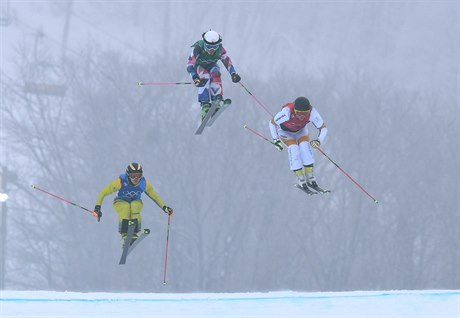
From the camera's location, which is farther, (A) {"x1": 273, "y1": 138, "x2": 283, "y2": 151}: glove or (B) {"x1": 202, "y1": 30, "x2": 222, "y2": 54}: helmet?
(B) {"x1": 202, "y1": 30, "x2": 222, "y2": 54}: helmet

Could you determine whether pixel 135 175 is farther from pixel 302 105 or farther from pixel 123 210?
pixel 302 105

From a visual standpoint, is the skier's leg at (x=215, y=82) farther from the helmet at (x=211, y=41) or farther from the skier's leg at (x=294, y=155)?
the skier's leg at (x=294, y=155)

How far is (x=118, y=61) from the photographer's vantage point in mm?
93375

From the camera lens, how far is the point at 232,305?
23734 millimetres

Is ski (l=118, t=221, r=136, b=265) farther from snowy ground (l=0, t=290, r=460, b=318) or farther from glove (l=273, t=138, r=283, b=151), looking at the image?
glove (l=273, t=138, r=283, b=151)

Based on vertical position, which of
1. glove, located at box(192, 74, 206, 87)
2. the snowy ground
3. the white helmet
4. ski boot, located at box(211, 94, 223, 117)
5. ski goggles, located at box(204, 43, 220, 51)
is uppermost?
the white helmet

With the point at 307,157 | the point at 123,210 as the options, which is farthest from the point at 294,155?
the point at 123,210

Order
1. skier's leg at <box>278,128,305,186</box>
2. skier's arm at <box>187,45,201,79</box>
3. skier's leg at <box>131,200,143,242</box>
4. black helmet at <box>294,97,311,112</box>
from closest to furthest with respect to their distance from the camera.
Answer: black helmet at <box>294,97,311,112</box>, skier's leg at <box>131,200,143,242</box>, skier's leg at <box>278,128,305,186</box>, skier's arm at <box>187,45,201,79</box>

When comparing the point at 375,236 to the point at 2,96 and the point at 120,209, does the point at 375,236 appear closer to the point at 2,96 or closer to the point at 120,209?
the point at 2,96

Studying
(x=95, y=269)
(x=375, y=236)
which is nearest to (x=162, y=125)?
(x=95, y=269)

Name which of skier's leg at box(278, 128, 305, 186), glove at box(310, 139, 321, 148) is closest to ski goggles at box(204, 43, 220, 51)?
skier's leg at box(278, 128, 305, 186)

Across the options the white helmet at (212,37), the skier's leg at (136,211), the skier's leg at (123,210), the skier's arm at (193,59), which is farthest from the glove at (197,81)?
the skier's leg at (123,210)

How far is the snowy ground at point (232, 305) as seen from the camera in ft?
74.3

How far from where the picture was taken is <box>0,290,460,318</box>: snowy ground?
22656 mm
